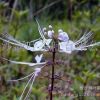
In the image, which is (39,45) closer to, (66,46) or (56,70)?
(66,46)

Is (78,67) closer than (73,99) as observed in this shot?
No

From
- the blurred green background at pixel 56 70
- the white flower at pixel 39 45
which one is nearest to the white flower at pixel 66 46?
the white flower at pixel 39 45

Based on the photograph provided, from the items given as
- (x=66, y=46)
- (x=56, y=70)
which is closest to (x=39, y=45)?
(x=66, y=46)

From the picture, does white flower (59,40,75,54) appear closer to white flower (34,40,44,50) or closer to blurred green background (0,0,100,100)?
white flower (34,40,44,50)

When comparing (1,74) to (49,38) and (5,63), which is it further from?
(49,38)

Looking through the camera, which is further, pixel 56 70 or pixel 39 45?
pixel 56 70

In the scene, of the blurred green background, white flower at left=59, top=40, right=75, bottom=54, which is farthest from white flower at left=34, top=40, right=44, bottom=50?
the blurred green background

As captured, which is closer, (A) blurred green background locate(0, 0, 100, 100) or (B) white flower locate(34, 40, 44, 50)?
(B) white flower locate(34, 40, 44, 50)

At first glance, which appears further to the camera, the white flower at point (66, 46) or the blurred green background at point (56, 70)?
the blurred green background at point (56, 70)

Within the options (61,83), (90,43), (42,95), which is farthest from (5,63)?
(90,43)

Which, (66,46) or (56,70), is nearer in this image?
(66,46)

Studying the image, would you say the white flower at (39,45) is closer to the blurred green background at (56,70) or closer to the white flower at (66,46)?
the white flower at (66,46)
